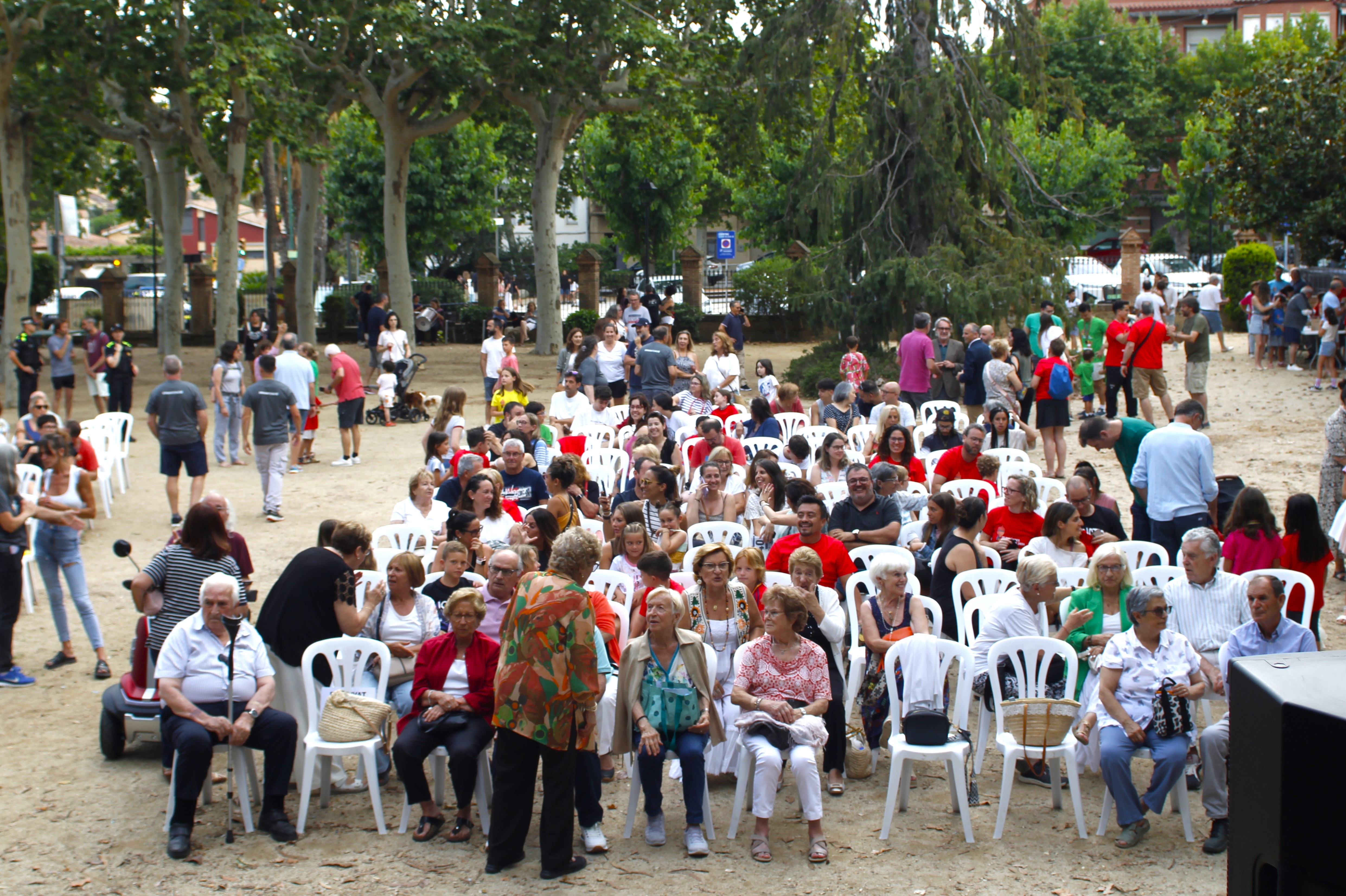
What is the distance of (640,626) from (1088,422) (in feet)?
14.0

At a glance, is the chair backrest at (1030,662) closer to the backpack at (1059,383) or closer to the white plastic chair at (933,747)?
the white plastic chair at (933,747)

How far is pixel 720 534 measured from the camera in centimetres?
802

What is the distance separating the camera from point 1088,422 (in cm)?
851

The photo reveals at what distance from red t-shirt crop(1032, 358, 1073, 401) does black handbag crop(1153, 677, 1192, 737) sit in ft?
23.1

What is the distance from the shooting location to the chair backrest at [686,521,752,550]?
25.9 feet

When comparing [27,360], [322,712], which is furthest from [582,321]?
[322,712]

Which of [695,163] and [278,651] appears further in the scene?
[695,163]

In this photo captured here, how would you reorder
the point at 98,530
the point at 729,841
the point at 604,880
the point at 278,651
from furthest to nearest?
the point at 98,530 < the point at 278,651 < the point at 729,841 < the point at 604,880

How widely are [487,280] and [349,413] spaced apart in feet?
59.6

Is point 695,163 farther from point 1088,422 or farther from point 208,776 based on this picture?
point 208,776

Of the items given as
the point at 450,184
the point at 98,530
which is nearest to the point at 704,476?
the point at 98,530

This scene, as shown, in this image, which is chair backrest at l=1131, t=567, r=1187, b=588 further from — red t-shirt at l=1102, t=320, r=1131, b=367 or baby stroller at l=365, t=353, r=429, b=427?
baby stroller at l=365, t=353, r=429, b=427

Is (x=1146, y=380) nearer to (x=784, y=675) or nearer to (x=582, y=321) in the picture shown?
(x=784, y=675)

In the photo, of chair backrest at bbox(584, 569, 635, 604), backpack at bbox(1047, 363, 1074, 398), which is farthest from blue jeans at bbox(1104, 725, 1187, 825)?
backpack at bbox(1047, 363, 1074, 398)
